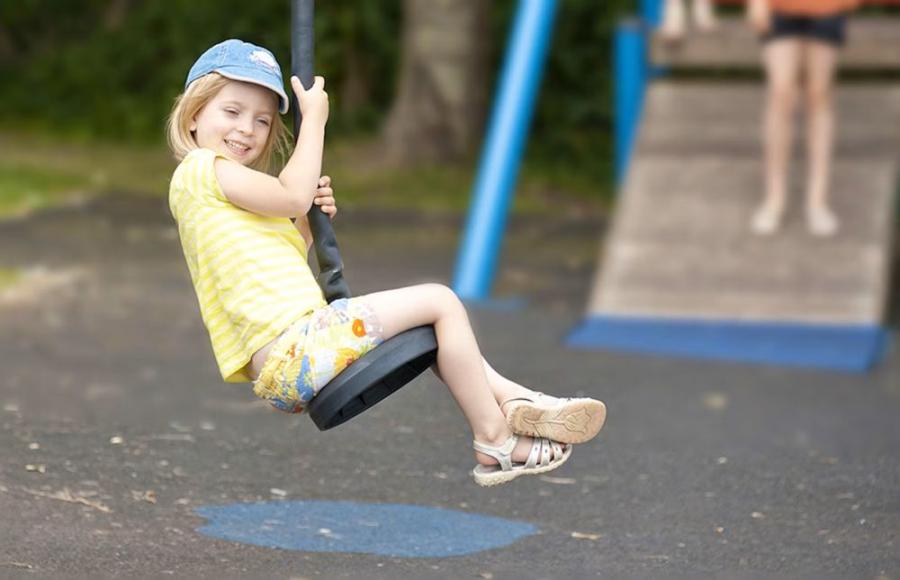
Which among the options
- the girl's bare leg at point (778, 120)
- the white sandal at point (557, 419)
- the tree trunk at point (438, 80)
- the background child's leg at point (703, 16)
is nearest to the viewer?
the white sandal at point (557, 419)

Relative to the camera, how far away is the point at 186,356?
687cm

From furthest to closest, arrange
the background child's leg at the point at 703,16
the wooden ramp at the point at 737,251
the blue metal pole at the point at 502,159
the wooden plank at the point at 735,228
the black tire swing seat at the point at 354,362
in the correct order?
the background child's leg at the point at 703,16
the blue metal pole at the point at 502,159
the wooden plank at the point at 735,228
the wooden ramp at the point at 737,251
the black tire swing seat at the point at 354,362

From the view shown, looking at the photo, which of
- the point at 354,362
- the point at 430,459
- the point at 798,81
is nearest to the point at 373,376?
the point at 354,362

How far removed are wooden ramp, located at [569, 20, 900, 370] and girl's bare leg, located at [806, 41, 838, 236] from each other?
10cm

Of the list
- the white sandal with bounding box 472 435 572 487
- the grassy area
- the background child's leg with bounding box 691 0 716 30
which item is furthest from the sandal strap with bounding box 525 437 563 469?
the grassy area

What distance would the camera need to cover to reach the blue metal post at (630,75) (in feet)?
31.3

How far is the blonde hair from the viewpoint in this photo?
3797mm

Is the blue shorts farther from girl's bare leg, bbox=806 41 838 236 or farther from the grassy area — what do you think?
the grassy area

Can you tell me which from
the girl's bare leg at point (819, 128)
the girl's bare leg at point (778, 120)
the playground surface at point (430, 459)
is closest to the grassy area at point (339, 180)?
the playground surface at point (430, 459)

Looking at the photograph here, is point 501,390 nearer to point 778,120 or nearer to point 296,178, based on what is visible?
point 296,178

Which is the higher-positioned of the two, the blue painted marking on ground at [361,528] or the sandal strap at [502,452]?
the sandal strap at [502,452]

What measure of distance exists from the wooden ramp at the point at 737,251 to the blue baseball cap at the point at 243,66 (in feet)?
11.9

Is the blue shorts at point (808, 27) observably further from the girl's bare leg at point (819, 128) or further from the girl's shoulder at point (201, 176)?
the girl's shoulder at point (201, 176)

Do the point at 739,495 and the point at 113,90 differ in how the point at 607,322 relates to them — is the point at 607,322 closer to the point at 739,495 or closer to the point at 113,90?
the point at 739,495
